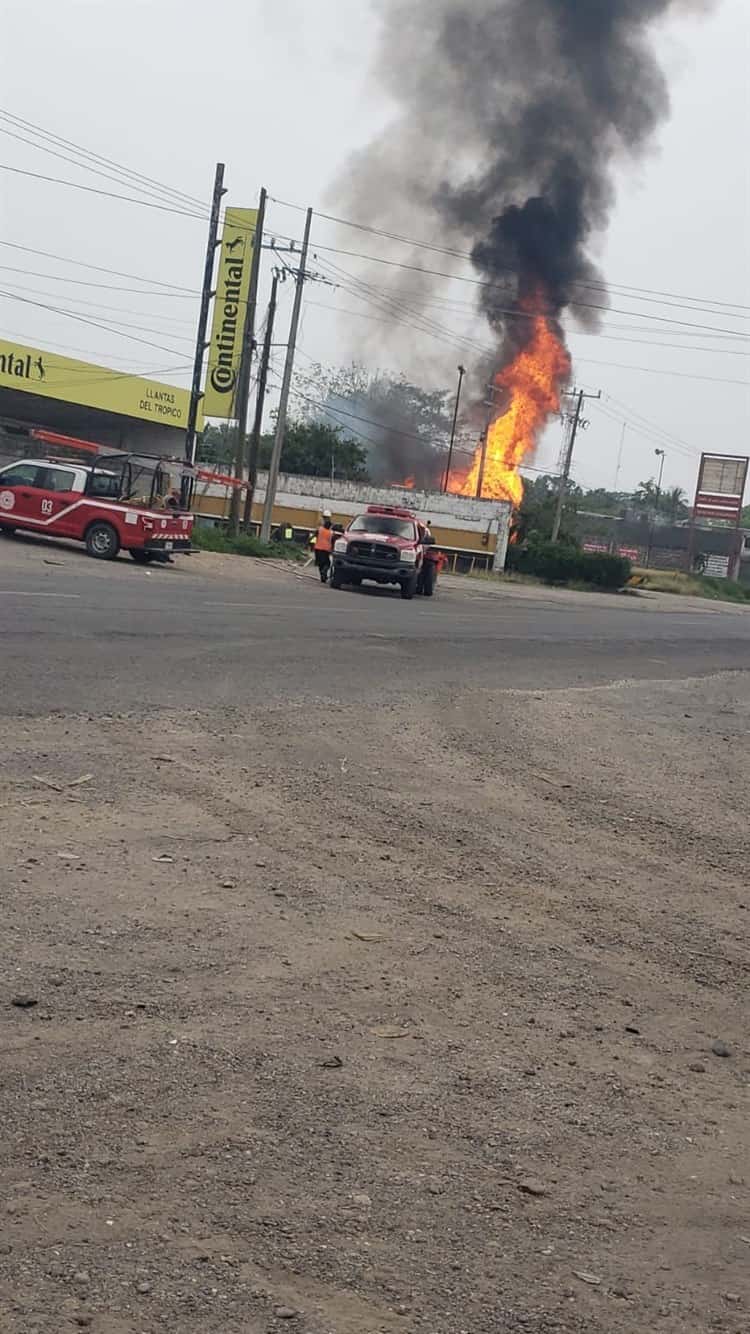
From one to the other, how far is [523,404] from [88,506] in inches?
1411

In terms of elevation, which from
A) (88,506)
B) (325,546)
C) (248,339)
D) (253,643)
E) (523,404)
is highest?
(523,404)

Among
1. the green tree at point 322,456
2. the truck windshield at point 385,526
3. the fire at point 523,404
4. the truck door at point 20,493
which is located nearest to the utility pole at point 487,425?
the fire at point 523,404

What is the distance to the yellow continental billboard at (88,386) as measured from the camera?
1662 inches

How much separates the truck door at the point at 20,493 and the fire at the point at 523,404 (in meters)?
33.8

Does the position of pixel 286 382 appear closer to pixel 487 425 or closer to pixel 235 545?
pixel 235 545

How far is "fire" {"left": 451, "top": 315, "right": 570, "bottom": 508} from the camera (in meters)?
56.2

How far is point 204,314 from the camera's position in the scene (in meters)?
37.1

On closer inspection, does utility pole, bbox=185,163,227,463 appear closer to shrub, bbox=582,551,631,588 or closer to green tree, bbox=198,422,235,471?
shrub, bbox=582,551,631,588

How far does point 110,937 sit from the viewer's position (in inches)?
187

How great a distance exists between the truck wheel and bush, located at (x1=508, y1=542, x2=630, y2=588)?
33.9 metres

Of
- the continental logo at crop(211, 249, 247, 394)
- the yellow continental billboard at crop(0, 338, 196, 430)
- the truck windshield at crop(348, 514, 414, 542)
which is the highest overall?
the continental logo at crop(211, 249, 247, 394)

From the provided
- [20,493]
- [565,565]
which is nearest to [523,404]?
[565,565]

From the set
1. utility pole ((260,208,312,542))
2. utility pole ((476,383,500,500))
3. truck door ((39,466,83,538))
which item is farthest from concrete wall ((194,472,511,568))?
truck door ((39,466,83,538))

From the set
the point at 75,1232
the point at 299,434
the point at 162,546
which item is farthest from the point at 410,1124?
the point at 299,434
